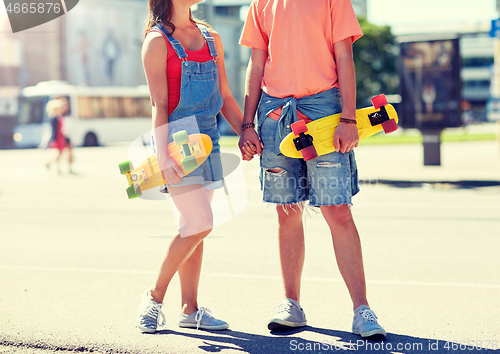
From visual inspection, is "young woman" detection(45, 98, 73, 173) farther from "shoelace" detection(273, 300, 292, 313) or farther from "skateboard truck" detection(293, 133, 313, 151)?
"skateboard truck" detection(293, 133, 313, 151)

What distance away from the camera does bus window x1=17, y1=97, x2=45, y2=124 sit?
29.1m

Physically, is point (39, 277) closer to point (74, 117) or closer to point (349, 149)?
point (349, 149)

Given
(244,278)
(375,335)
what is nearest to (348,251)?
(375,335)

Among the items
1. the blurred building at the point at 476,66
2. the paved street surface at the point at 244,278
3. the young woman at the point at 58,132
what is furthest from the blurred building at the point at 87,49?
the blurred building at the point at 476,66

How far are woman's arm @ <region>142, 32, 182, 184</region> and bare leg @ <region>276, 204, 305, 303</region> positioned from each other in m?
0.64

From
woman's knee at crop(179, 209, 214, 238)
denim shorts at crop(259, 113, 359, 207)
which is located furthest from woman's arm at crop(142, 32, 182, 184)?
denim shorts at crop(259, 113, 359, 207)

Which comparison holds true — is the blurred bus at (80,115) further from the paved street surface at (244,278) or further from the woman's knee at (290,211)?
the woman's knee at (290,211)

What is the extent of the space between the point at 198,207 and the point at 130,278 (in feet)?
5.16

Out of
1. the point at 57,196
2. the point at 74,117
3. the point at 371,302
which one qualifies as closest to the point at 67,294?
the point at 371,302

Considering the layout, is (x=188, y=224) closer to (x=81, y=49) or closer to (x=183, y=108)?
(x=183, y=108)

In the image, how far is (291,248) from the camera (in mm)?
3314

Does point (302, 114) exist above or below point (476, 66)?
below

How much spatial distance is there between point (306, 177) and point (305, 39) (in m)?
0.71

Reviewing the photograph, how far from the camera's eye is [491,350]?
289 cm
